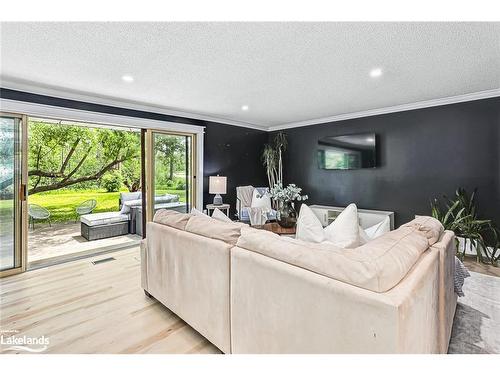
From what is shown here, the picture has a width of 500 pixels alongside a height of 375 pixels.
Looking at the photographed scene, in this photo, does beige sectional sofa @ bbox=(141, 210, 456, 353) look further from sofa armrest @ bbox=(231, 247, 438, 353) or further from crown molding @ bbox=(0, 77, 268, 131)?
crown molding @ bbox=(0, 77, 268, 131)

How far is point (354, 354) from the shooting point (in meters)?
1.01

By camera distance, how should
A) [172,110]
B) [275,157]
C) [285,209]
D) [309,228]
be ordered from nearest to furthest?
[309,228] → [285,209] → [172,110] → [275,157]

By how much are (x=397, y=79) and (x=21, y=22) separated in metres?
3.56

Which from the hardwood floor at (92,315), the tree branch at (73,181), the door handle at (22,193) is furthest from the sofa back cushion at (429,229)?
the tree branch at (73,181)

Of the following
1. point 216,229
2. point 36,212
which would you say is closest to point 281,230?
point 216,229

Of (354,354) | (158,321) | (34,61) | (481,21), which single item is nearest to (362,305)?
(354,354)

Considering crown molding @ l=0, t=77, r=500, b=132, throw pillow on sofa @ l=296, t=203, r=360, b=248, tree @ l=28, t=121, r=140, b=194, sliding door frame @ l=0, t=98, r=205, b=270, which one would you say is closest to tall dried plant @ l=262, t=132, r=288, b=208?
crown molding @ l=0, t=77, r=500, b=132

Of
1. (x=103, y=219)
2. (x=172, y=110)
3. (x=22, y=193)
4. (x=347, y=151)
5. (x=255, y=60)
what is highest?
(x=172, y=110)

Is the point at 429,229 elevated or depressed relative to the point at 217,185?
depressed

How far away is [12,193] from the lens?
3168mm

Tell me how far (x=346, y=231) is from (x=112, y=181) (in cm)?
801

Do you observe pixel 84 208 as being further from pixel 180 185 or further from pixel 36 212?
pixel 180 185
